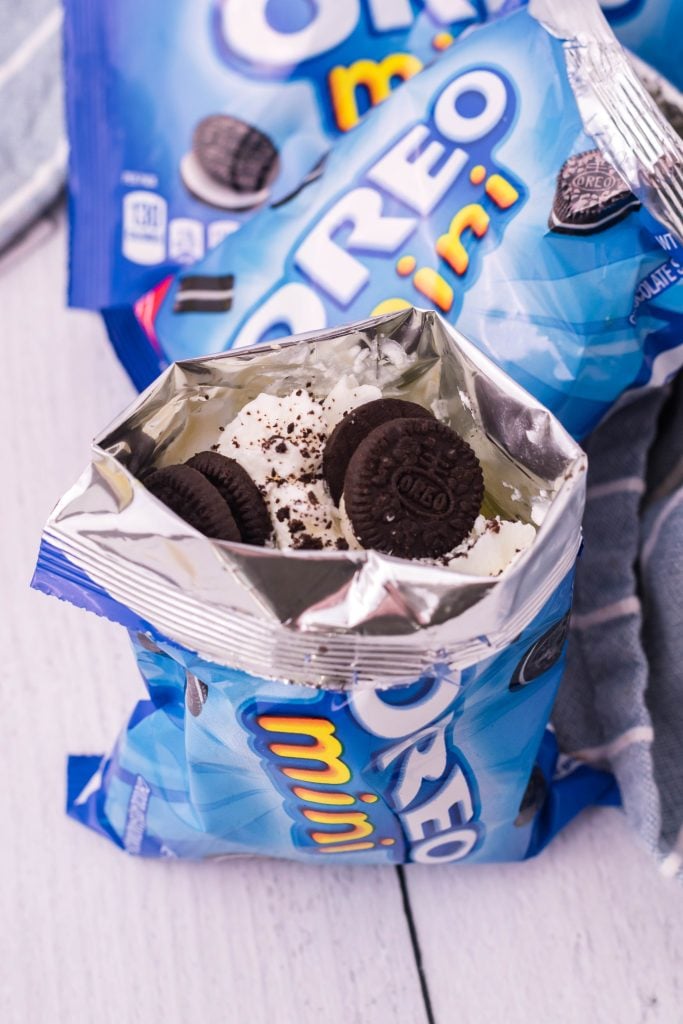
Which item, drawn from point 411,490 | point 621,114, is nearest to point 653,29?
point 621,114

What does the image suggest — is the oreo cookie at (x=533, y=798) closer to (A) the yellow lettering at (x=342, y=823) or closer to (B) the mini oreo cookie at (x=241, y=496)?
(A) the yellow lettering at (x=342, y=823)

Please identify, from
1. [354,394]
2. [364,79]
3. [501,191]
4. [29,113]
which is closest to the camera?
[354,394]

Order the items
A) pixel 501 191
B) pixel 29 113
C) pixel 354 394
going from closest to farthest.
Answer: pixel 354 394
pixel 501 191
pixel 29 113

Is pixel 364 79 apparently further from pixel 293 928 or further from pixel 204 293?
pixel 293 928

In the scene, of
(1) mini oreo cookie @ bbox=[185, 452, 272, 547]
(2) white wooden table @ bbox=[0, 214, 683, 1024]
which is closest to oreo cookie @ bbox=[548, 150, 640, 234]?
(1) mini oreo cookie @ bbox=[185, 452, 272, 547]

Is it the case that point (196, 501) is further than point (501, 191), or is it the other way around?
point (501, 191)

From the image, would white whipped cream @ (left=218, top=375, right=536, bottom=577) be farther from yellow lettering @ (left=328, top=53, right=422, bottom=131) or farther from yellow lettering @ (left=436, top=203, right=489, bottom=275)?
yellow lettering @ (left=328, top=53, right=422, bottom=131)

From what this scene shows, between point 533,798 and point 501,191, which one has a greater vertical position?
point 501,191

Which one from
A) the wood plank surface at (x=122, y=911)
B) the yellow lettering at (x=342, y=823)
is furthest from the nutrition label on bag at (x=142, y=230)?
the yellow lettering at (x=342, y=823)
